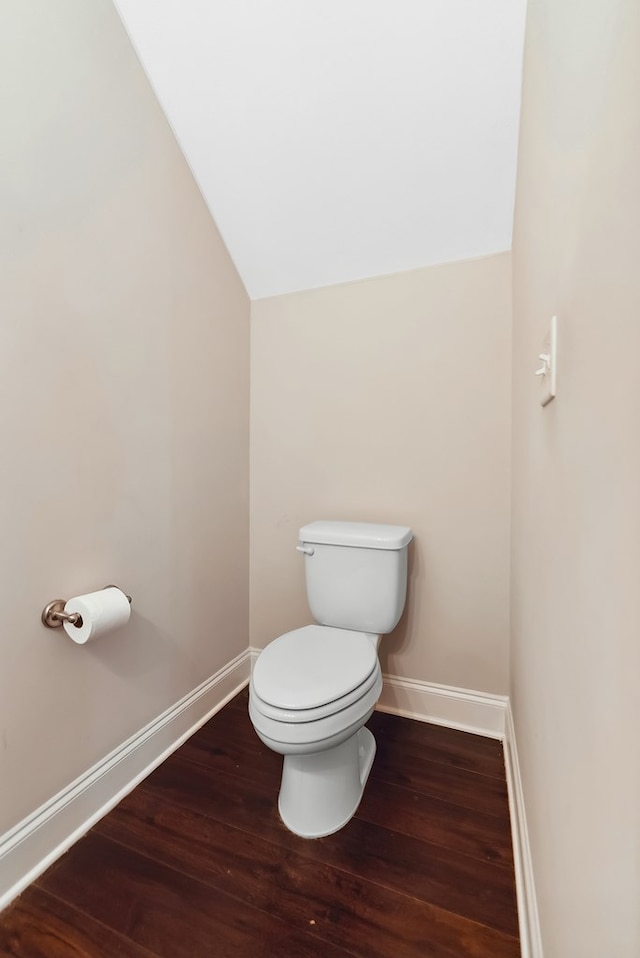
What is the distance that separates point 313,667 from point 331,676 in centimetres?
7

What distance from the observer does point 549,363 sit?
0.84 meters

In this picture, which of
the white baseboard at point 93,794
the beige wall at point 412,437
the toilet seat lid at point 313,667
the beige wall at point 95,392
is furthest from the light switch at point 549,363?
the white baseboard at point 93,794

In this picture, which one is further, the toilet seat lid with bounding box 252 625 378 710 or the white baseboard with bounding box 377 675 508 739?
the white baseboard with bounding box 377 675 508 739

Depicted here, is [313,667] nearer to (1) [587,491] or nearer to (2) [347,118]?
(1) [587,491]

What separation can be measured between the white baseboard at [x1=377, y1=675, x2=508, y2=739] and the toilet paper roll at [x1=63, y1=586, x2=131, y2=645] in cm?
110

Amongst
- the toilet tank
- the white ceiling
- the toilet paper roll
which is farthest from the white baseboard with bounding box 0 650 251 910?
the white ceiling

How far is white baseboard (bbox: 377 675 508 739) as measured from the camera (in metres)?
1.65

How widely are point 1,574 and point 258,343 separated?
134 centimetres

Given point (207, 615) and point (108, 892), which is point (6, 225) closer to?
point (207, 615)

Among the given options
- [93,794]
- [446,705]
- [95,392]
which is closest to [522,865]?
[446,705]

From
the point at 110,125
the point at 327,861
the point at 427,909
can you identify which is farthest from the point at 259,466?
the point at 427,909

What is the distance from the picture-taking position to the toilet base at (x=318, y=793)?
1240 millimetres

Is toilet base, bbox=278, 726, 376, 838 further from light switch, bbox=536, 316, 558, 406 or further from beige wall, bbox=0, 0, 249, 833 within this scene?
light switch, bbox=536, 316, 558, 406

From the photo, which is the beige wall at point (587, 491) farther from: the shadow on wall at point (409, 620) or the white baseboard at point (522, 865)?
the shadow on wall at point (409, 620)
